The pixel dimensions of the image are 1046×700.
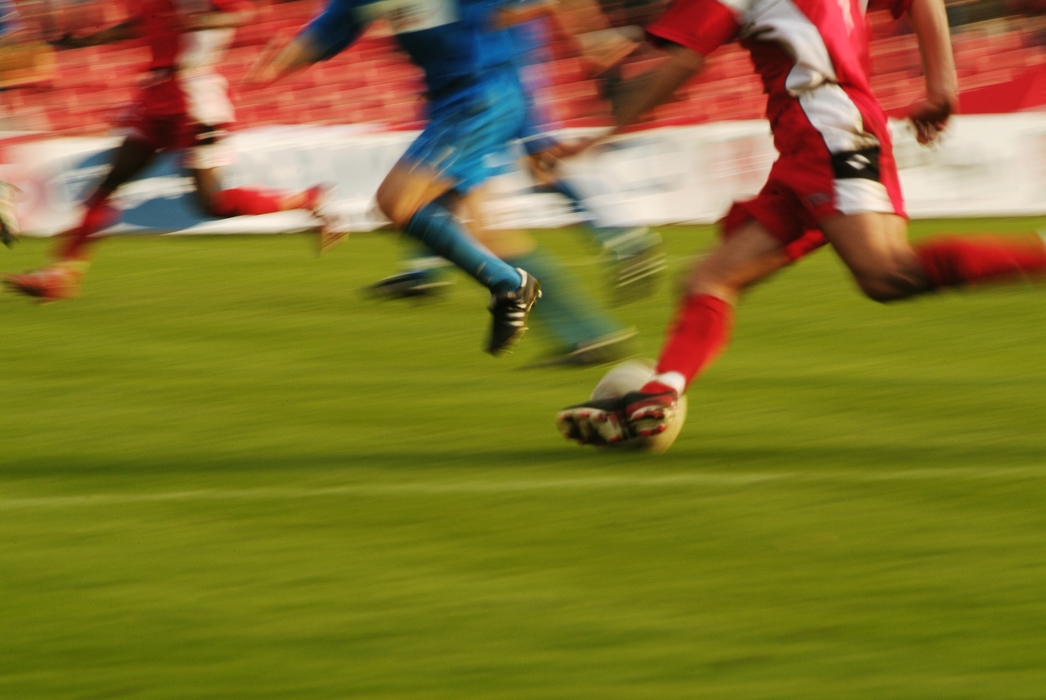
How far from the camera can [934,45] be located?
4.14 metres

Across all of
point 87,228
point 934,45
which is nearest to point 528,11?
point 934,45

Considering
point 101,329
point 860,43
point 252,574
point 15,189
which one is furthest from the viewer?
point 15,189

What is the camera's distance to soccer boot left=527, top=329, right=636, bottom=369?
5.34 meters

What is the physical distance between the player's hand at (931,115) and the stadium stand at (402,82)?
268 inches

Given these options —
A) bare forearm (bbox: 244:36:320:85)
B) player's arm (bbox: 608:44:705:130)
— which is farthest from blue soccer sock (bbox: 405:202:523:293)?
player's arm (bbox: 608:44:705:130)

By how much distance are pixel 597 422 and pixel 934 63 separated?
1303 mm

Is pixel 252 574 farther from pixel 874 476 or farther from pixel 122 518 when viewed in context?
pixel 874 476

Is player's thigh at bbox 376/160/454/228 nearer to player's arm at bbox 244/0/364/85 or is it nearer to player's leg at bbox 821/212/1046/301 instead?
player's arm at bbox 244/0/364/85

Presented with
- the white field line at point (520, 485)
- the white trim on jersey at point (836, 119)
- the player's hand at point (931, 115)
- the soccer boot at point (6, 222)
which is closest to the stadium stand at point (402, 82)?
the soccer boot at point (6, 222)

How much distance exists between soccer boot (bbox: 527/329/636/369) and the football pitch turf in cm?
6

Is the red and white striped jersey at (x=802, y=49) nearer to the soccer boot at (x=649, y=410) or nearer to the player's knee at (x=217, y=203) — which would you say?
the soccer boot at (x=649, y=410)

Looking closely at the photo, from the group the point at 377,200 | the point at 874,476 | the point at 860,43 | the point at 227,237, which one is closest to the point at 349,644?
the point at 874,476

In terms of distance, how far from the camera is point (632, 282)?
6.80 meters

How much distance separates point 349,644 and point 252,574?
49cm
